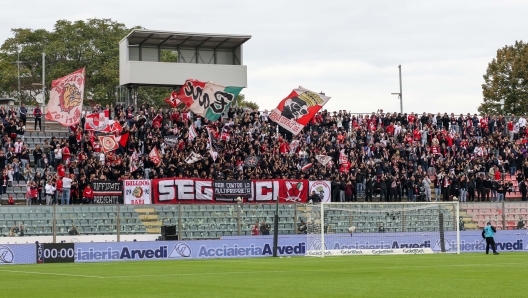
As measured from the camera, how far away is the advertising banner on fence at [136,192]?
45.8 meters

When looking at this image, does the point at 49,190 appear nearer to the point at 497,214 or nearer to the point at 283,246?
the point at 283,246

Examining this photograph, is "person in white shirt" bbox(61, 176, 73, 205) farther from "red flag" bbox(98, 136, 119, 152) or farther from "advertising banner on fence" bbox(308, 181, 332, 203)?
"advertising banner on fence" bbox(308, 181, 332, 203)

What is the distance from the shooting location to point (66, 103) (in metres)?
47.7

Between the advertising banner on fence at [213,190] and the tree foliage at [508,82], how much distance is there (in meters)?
45.1

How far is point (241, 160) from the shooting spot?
167ft

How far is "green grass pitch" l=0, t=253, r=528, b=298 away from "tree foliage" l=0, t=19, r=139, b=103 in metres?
64.1

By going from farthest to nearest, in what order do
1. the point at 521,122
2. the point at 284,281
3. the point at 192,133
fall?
the point at 521,122 < the point at 192,133 < the point at 284,281

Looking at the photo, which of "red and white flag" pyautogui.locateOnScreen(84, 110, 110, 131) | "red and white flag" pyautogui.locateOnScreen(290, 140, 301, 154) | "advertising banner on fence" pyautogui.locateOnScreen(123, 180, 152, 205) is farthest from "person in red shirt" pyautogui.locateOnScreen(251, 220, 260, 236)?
"red and white flag" pyautogui.locateOnScreen(84, 110, 110, 131)

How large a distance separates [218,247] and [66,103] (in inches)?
557

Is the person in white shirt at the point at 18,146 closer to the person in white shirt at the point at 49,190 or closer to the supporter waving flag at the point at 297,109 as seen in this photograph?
the person in white shirt at the point at 49,190

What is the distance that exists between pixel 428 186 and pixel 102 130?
68.2 feet

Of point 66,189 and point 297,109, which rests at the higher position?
point 297,109

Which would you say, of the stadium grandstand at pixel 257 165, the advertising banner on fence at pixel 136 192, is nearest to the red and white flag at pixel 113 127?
the stadium grandstand at pixel 257 165

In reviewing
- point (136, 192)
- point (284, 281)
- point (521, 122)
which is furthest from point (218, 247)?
point (521, 122)
